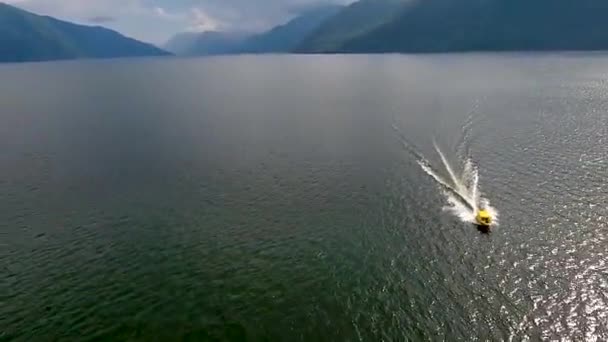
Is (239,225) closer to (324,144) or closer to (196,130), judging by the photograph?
(324,144)

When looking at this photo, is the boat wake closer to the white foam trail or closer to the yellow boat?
the white foam trail

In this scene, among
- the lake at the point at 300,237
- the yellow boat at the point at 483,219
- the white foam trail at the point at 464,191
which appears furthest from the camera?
the white foam trail at the point at 464,191

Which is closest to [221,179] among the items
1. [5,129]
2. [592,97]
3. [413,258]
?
[413,258]

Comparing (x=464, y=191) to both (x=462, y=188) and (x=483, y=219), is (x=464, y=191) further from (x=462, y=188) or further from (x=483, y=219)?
(x=483, y=219)

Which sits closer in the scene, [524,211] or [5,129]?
[524,211]

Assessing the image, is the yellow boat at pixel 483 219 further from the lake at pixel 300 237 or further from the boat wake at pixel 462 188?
the lake at pixel 300 237

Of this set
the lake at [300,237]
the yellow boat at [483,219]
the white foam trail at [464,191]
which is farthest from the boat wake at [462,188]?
the lake at [300,237]
